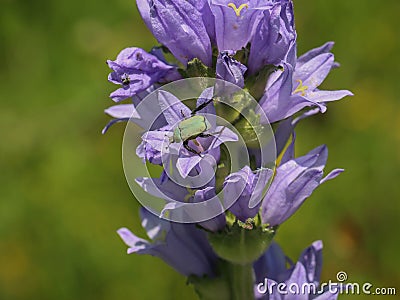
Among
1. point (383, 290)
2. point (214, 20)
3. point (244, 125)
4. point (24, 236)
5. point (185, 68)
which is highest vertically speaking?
point (214, 20)

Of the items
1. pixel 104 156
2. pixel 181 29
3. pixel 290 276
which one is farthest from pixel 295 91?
pixel 104 156

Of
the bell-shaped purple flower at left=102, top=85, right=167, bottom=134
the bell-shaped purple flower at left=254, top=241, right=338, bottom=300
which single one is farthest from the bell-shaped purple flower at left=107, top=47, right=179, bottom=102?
the bell-shaped purple flower at left=254, top=241, right=338, bottom=300

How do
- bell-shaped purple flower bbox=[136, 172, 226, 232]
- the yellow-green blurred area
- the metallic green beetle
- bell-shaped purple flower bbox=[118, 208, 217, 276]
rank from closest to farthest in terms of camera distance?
1. the metallic green beetle
2. bell-shaped purple flower bbox=[136, 172, 226, 232]
3. bell-shaped purple flower bbox=[118, 208, 217, 276]
4. the yellow-green blurred area

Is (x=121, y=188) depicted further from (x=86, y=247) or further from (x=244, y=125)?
(x=244, y=125)

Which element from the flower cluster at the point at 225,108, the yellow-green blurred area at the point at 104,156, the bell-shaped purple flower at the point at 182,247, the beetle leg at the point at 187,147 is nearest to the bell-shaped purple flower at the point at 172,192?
the flower cluster at the point at 225,108

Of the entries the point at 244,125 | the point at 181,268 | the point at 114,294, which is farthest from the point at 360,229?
the point at 244,125

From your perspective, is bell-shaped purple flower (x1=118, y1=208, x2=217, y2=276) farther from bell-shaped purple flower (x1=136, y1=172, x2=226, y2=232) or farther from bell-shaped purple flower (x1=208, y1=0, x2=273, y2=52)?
bell-shaped purple flower (x1=208, y1=0, x2=273, y2=52)

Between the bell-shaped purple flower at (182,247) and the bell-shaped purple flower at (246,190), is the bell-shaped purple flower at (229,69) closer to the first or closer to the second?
the bell-shaped purple flower at (246,190)
